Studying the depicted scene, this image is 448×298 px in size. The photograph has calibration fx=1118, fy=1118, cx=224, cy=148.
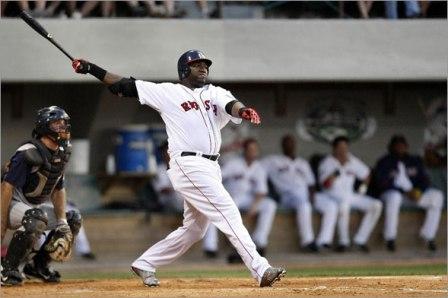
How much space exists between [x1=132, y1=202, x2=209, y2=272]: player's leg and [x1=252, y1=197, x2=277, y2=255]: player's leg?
5707 mm

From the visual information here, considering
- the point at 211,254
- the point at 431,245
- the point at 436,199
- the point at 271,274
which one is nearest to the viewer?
the point at 271,274

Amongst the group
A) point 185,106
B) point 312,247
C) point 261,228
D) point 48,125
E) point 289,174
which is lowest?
point 312,247

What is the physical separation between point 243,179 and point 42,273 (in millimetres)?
5661

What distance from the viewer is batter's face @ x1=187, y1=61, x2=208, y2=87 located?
799 centimetres

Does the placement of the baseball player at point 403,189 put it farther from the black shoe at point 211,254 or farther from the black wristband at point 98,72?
the black wristband at point 98,72

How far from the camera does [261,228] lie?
14.0 meters

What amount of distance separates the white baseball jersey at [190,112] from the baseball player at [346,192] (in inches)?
263

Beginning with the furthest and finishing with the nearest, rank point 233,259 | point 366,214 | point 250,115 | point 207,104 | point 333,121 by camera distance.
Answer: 1. point 333,121
2. point 366,214
3. point 233,259
4. point 207,104
5. point 250,115

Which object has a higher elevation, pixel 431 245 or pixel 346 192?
pixel 346 192

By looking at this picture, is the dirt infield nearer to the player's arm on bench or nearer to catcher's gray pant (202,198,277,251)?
the player's arm on bench

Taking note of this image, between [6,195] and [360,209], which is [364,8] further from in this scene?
[6,195]

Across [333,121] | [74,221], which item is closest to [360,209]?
[333,121]

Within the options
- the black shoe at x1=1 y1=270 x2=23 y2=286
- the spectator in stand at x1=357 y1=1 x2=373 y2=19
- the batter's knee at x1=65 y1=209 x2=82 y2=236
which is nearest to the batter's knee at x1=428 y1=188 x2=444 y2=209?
the spectator in stand at x1=357 y1=1 x2=373 y2=19

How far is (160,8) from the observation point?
14156 millimetres
